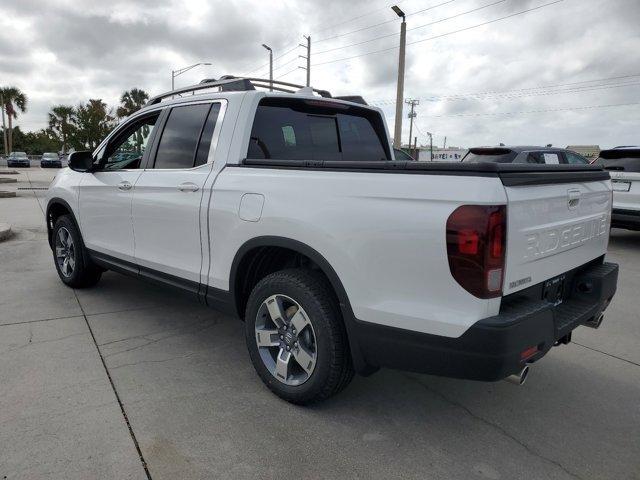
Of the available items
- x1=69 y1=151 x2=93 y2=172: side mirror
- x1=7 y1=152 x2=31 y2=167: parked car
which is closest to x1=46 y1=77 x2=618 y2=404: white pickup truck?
x1=69 y1=151 x2=93 y2=172: side mirror

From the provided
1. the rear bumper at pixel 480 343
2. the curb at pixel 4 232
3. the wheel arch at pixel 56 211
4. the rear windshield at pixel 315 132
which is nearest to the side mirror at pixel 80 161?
the wheel arch at pixel 56 211

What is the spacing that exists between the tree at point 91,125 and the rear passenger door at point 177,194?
58.4 metres

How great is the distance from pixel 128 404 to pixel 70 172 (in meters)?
3.04

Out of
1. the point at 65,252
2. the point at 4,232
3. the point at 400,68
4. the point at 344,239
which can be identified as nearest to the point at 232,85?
the point at 344,239

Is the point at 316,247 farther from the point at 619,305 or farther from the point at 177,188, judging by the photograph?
the point at 619,305

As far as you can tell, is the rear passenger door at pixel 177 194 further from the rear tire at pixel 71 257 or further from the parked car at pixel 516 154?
the parked car at pixel 516 154

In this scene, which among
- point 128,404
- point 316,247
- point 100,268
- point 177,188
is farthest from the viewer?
point 100,268

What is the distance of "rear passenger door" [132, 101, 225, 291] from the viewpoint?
3314 millimetres

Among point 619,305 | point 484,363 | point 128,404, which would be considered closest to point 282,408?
point 128,404

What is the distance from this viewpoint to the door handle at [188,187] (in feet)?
10.7

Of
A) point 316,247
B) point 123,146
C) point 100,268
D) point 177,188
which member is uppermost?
point 123,146

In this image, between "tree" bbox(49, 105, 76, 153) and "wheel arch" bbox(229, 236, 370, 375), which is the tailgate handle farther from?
"tree" bbox(49, 105, 76, 153)

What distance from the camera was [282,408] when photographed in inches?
112

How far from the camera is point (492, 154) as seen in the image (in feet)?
30.2
